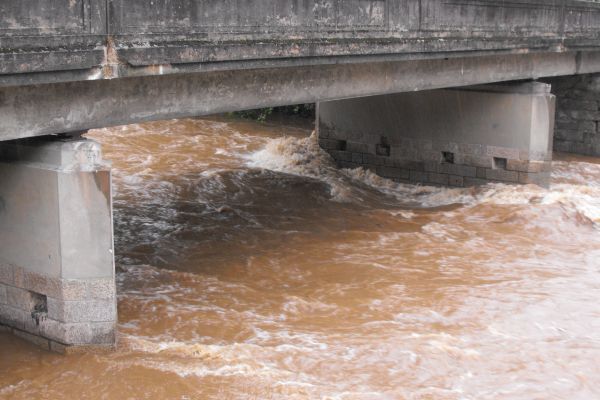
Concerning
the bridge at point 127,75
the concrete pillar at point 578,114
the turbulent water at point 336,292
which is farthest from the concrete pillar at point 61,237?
the concrete pillar at point 578,114

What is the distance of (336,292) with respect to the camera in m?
10.4

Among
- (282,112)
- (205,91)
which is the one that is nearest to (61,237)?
(205,91)

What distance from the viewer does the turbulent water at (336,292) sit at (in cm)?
788

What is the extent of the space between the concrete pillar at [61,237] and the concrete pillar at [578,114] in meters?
15.4

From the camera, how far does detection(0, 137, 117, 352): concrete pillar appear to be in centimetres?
779

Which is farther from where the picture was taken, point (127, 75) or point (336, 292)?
point (336, 292)

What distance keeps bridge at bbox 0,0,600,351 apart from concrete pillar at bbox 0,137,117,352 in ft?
0.04

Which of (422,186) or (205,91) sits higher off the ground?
(205,91)

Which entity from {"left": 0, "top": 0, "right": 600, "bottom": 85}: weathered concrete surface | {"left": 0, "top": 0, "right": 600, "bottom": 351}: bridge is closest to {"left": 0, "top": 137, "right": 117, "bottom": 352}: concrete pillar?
{"left": 0, "top": 0, "right": 600, "bottom": 351}: bridge

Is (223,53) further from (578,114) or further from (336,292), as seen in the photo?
(578,114)

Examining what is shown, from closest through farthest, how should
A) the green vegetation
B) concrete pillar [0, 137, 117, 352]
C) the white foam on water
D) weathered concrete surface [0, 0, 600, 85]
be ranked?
1. weathered concrete surface [0, 0, 600, 85]
2. concrete pillar [0, 137, 117, 352]
3. the white foam on water
4. the green vegetation

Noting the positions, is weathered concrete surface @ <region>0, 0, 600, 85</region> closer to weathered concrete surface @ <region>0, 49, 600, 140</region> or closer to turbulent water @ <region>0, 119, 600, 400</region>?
weathered concrete surface @ <region>0, 49, 600, 140</region>

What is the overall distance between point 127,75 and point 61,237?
167 centimetres

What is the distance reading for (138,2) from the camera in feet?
26.4
